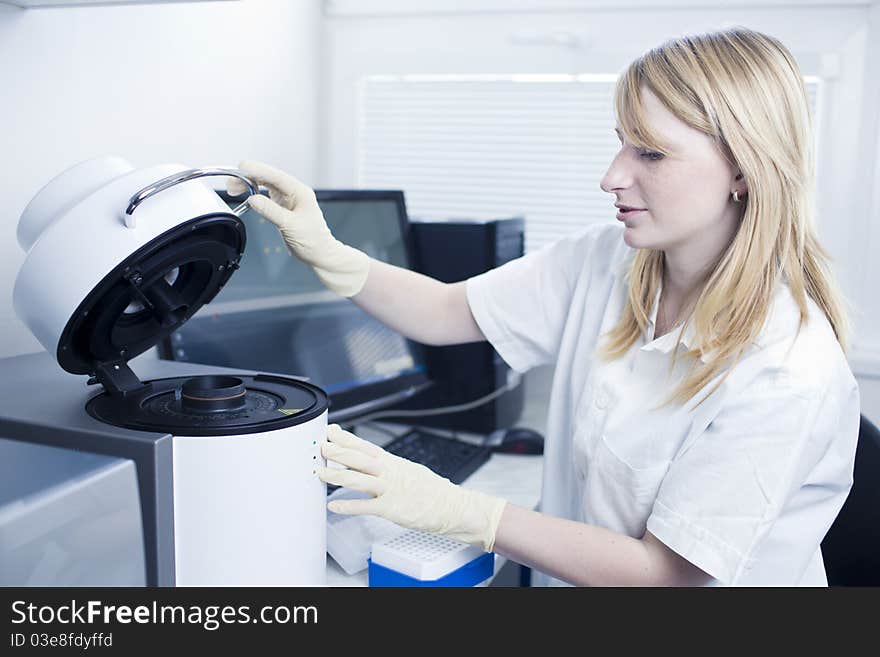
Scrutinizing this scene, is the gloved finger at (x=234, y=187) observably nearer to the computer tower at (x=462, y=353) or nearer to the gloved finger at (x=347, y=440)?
the gloved finger at (x=347, y=440)

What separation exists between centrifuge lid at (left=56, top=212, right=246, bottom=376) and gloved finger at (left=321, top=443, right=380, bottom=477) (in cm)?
22

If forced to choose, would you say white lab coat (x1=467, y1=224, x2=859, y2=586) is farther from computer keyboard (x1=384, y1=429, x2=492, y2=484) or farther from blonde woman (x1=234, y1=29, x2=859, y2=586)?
computer keyboard (x1=384, y1=429, x2=492, y2=484)

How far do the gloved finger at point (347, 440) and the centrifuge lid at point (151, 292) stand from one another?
20 cm

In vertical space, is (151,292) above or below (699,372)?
above

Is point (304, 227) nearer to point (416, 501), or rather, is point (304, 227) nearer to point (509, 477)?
point (416, 501)

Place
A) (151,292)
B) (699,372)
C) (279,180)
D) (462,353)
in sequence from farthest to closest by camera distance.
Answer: (462,353), (279,180), (699,372), (151,292)

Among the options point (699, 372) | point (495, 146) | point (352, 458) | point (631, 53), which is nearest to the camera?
point (352, 458)

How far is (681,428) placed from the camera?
3.56 ft

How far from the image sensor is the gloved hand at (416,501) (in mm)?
976

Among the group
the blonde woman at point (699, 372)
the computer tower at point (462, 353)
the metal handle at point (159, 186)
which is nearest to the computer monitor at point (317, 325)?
the computer tower at point (462, 353)

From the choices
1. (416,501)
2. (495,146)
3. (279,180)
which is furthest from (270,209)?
(495,146)

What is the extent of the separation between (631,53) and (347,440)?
1329 mm

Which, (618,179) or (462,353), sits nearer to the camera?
(618,179)

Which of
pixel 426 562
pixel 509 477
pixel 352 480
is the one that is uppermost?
pixel 352 480
